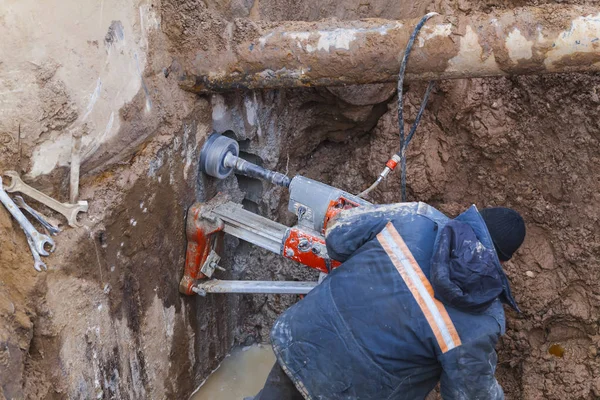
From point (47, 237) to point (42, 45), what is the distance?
2.33 ft

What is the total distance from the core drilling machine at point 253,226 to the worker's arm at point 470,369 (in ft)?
2.69

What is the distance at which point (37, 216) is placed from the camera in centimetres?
219

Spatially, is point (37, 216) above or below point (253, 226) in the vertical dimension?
above

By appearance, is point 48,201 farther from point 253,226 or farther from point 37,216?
point 253,226

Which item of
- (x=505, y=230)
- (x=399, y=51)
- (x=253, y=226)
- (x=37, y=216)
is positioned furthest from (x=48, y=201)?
(x=505, y=230)

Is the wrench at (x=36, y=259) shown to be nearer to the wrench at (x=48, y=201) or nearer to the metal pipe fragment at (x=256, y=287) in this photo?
the wrench at (x=48, y=201)

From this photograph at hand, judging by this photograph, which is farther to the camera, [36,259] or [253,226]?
[253,226]

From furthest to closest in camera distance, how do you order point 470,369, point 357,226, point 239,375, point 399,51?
point 239,375 < point 399,51 < point 357,226 < point 470,369

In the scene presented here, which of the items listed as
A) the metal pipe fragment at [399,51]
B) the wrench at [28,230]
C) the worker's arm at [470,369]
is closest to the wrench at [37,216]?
the wrench at [28,230]

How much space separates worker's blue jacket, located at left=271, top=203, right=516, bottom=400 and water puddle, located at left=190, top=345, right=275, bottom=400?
1.42 m

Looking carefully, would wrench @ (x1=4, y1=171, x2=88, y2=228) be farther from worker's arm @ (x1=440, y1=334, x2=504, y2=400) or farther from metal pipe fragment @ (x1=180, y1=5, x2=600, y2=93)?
worker's arm @ (x1=440, y1=334, x2=504, y2=400)

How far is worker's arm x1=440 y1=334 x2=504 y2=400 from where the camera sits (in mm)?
2078

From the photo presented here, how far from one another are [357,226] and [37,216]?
1.22 metres

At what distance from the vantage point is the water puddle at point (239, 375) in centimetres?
364
